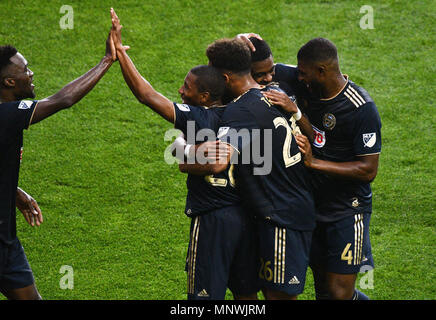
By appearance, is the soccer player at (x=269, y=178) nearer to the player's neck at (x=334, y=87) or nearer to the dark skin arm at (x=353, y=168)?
the dark skin arm at (x=353, y=168)

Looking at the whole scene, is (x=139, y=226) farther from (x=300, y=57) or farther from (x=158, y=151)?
(x=300, y=57)

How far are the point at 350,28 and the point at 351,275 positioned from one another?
5.98m

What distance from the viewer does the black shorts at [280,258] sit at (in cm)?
477

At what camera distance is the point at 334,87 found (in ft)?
16.8

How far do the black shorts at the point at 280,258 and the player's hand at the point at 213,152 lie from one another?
64 centimetres

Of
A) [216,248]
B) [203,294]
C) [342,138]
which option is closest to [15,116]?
[216,248]

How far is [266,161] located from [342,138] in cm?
77

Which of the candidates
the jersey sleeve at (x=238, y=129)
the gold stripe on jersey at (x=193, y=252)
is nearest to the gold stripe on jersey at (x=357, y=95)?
the jersey sleeve at (x=238, y=129)

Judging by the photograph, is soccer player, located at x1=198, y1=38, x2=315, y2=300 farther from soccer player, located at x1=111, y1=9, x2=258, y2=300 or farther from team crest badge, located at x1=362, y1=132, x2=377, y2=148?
team crest badge, located at x1=362, y1=132, x2=377, y2=148

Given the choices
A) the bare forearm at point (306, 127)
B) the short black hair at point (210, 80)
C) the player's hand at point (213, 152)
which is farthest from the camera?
the bare forearm at point (306, 127)

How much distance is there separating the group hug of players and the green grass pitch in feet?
5.13

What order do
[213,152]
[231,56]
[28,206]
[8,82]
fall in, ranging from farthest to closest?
[28,206], [8,82], [231,56], [213,152]

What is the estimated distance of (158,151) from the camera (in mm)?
8562

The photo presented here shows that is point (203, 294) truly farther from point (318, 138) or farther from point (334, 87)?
point (334, 87)
